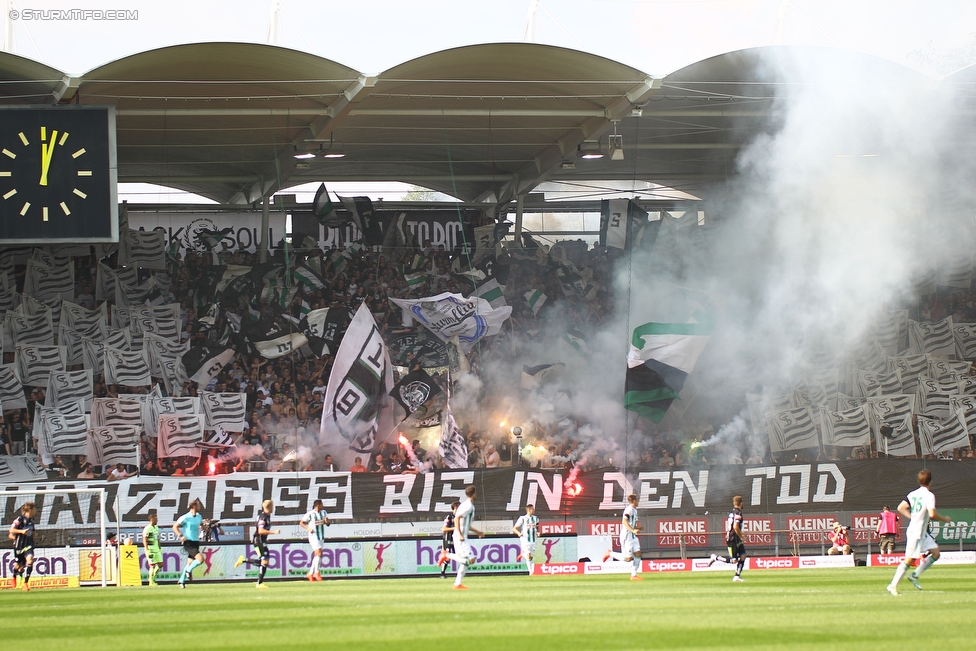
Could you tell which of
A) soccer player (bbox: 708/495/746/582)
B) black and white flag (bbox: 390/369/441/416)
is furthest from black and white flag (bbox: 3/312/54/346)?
soccer player (bbox: 708/495/746/582)

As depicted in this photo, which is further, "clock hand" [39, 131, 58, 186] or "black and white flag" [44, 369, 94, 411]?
"black and white flag" [44, 369, 94, 411]

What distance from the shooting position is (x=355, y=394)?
74.5ft

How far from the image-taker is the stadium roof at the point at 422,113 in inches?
861

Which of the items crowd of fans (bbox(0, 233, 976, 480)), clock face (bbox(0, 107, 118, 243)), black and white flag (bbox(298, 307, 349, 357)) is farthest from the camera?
black and white flag (bbox(298, 307, 349, 357))

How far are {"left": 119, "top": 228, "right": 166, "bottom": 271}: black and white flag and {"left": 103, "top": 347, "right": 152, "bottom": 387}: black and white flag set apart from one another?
16.1 feet

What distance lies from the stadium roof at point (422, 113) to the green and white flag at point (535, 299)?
11.9 feet

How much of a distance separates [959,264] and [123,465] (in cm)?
2208

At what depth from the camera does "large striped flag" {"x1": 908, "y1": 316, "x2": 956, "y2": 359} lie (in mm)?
28094

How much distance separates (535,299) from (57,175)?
14.2m

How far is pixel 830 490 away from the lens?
21.8m

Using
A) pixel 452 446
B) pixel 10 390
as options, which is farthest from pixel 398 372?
pixel 10 390

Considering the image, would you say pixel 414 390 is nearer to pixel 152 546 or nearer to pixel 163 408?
pixel 163 408

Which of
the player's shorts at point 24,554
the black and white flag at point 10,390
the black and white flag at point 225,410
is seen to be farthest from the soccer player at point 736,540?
the black and white flag at point 10,390

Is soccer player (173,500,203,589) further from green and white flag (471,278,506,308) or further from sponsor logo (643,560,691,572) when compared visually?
green and white flag (471,278,506,308)
